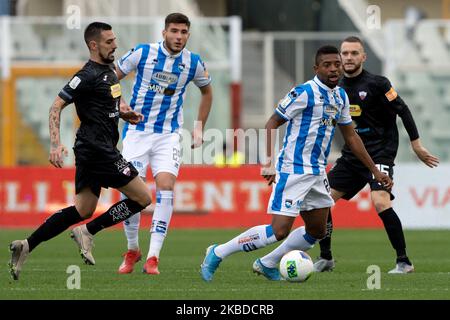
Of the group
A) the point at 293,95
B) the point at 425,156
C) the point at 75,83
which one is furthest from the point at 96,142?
the point at 425,156

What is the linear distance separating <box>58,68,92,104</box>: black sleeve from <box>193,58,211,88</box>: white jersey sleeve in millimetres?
1603

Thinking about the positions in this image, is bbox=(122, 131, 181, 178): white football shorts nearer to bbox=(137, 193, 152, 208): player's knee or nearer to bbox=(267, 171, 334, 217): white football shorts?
bbox=(137, 193, 152, 208): player's knee

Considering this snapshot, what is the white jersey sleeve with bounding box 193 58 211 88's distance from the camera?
471 inches

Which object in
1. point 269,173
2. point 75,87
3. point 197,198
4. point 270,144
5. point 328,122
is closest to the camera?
point 269,173

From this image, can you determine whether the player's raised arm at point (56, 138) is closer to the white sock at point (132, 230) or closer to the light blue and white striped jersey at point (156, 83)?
the light blue and white striped jersey at point (156, 83)

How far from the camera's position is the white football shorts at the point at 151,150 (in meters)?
11.7

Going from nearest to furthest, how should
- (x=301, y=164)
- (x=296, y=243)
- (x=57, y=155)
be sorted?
(x=57, y=155)
(x=301, y=164)
(x=296, y=243)

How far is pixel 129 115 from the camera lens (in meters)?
11.0

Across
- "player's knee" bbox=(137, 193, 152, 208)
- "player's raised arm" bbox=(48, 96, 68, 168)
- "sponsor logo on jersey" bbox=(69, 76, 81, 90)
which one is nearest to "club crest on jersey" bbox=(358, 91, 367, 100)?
"player's knee" bbox=(137, 193, 152, 208)

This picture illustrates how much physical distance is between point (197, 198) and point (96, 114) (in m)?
10.7

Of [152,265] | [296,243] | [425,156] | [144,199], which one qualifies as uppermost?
[425,156]

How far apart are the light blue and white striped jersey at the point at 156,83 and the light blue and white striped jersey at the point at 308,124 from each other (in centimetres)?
170

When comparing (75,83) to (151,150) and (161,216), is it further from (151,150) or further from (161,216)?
(161,216)
